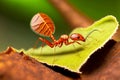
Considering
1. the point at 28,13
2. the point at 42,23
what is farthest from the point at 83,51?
the point at 28,13

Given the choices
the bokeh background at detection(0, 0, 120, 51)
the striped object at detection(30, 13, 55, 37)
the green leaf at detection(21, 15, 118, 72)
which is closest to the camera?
the green leaf at detection(21, 15, 118, 72)

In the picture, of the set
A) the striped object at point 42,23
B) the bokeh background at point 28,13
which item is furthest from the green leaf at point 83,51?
the bokeh background at point 28,13

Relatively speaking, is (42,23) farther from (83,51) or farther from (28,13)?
(28,13)

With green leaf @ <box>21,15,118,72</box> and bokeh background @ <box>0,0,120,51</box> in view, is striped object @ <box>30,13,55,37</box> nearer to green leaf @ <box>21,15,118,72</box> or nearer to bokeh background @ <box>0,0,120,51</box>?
green leaf @ <box>21,15,118,72</box>

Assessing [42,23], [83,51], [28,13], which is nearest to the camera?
[83,51]

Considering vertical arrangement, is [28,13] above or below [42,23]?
below

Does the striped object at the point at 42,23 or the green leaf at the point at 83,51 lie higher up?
the green leaf at the point at 83,51

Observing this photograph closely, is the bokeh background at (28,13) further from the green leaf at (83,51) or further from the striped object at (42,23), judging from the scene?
the green leaf at (83,51)

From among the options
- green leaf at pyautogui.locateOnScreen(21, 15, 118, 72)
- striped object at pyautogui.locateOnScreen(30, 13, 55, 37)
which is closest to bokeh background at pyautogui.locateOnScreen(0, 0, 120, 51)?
striped object at pyautogui.locateOnScreen(30, 13, 55, 37)
